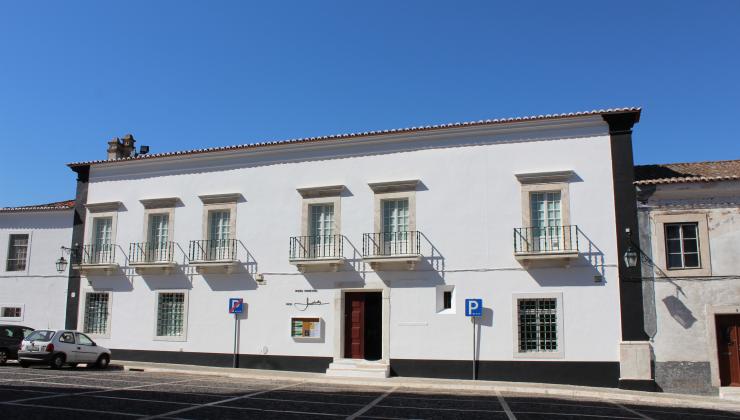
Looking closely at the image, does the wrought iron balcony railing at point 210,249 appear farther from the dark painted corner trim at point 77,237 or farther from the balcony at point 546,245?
the balcony at point 546,245

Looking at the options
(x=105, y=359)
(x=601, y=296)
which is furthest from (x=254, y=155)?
(x=601, y=296)

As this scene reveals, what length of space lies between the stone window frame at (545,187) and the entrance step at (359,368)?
564cm

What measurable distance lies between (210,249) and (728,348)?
15112mm

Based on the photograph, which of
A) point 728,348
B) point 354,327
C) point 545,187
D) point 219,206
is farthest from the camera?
point 219,206

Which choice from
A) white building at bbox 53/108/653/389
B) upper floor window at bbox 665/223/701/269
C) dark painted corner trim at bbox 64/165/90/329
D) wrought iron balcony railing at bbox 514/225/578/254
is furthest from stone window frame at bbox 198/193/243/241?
upper floor window at bbox 665/223/701/269

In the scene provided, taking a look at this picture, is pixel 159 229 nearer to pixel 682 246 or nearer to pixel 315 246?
pixel 315 246

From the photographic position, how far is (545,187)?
17.3 metres

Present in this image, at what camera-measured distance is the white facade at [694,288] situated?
50.8 ft

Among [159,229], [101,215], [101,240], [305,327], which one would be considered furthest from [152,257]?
[305,327]

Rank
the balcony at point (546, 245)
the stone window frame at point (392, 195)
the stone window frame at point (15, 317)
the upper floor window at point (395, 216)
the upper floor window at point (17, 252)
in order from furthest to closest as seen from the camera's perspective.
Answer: the upper floor window at point (17, 252)
the stone window frame at point (15, 317)
the upper floor window at point (395, 216)
the stone window frame at point (392, 195)
the balcony at point (546, 245)

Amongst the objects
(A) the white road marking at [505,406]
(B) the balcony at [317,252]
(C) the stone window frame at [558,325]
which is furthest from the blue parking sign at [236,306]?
(A) the white road marking at [505,406]

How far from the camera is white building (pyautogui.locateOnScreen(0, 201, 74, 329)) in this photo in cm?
2266

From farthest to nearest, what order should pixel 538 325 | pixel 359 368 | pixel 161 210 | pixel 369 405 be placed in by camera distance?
pixel 161 210, pixel 359 368, pixel 538 325, pixel 369 405

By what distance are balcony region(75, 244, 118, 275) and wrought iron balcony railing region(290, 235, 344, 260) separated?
677 centimetres
